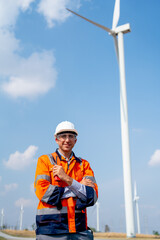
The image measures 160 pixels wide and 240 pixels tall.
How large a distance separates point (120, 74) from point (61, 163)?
108 ft

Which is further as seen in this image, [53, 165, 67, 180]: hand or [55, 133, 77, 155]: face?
[55, 133, 77, 155]: face

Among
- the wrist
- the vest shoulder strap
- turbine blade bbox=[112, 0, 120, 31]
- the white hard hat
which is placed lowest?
the wrist

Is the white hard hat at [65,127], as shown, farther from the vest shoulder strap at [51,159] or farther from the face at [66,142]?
the vest shoulder strap at [51,159]

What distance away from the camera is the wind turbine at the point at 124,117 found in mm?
30594

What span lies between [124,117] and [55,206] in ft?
97.2

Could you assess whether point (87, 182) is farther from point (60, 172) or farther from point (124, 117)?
point (124, 117)

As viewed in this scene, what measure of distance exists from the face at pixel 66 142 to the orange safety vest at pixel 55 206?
0.41 metres

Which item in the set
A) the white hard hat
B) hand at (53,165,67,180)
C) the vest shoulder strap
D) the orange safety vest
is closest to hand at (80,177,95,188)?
the orange safety vest

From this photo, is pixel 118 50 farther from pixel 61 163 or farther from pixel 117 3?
pixel 61 163

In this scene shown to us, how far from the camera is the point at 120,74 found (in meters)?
36.8

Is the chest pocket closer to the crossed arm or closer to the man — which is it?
the man

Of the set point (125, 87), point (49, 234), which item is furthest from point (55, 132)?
point (125, 87)

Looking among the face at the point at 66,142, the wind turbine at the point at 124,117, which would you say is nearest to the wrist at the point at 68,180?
the face at the point at 66,142

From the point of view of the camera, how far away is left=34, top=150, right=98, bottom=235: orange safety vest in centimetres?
460
